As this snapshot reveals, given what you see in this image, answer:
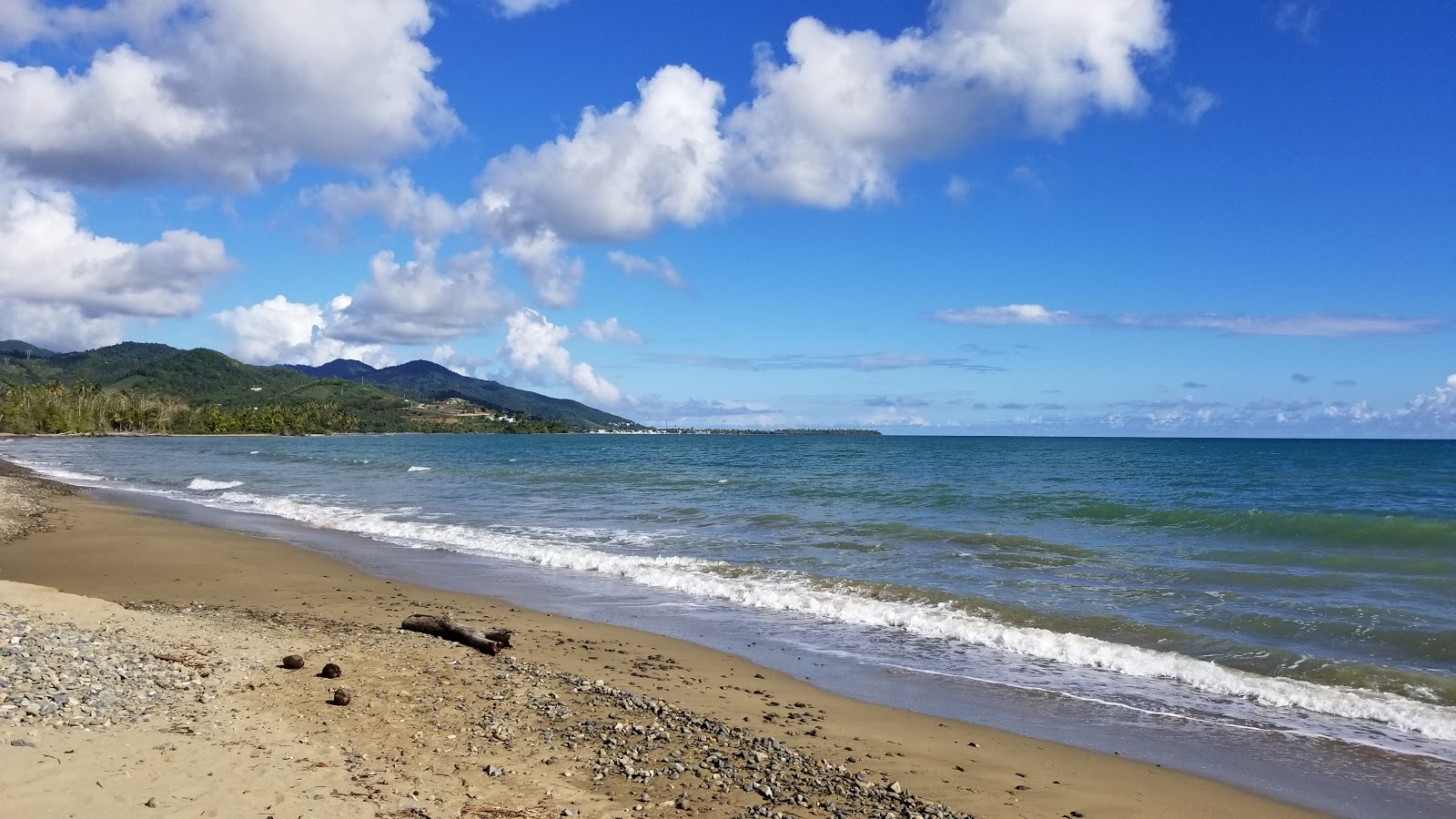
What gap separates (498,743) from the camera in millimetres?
7062

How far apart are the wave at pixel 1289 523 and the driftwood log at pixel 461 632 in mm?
23155

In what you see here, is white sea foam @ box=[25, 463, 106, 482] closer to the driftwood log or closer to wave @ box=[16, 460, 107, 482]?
wave @ box=[16, 460, 107, 482]

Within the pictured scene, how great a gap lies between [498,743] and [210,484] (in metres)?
44.0

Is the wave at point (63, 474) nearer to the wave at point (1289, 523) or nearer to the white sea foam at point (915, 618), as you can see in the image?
the white sea foam at point (915, 618)

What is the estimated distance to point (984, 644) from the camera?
1257cm

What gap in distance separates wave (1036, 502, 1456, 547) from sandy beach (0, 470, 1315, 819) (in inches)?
862

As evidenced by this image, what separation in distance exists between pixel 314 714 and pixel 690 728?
11.1 ft

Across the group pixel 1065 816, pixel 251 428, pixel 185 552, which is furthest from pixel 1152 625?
pixel 251 428

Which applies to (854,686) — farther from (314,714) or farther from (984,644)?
(314,714)

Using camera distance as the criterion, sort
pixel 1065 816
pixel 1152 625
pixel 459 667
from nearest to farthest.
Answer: pixel 1065 816 < pixel 459 667 < pixel 1152 625

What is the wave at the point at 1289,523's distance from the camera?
24609 millimetres

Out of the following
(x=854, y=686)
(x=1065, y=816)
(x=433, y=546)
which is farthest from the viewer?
(x=433, y=546)

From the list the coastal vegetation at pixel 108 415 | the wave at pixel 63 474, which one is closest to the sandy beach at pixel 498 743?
the wave at pixel 63 474

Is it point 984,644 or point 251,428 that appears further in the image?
point 251,428
